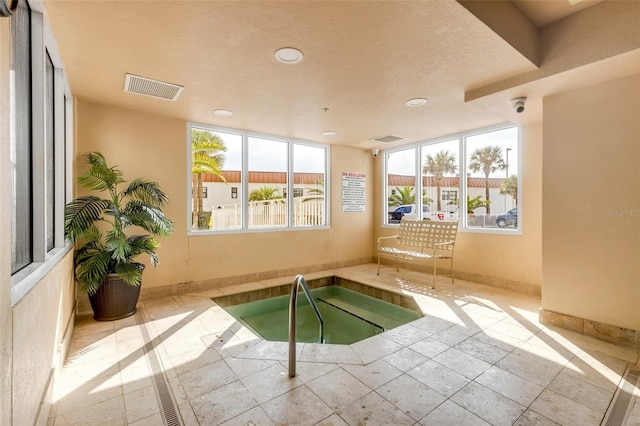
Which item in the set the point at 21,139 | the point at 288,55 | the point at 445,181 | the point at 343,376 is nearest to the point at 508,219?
the point at 445,181

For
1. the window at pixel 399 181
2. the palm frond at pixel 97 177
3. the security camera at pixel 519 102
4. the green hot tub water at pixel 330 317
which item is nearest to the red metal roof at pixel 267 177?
the palm frond at pixel 97 177

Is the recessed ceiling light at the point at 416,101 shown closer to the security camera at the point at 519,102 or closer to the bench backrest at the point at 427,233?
the security camera at the point at 519,102

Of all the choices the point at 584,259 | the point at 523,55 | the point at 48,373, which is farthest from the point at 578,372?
→ the point at 48,373

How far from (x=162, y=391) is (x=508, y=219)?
15.8ft

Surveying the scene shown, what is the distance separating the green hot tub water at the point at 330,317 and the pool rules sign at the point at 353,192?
192 cm

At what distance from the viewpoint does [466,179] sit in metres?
4.95

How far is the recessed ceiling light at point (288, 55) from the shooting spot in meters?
2.30

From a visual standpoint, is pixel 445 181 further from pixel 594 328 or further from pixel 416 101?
pixel 594 328

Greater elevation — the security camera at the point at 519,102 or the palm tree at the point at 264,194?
the security camera at the point at 519,102

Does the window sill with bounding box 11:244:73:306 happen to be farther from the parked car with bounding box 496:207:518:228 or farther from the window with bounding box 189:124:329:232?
the parked car with bounding box 496:207:518:228

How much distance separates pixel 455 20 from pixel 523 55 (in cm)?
87

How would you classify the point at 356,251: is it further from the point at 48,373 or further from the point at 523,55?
the point at 48,373

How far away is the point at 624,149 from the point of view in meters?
2.62

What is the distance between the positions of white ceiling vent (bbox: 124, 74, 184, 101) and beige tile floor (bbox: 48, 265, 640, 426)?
8.14 feet
